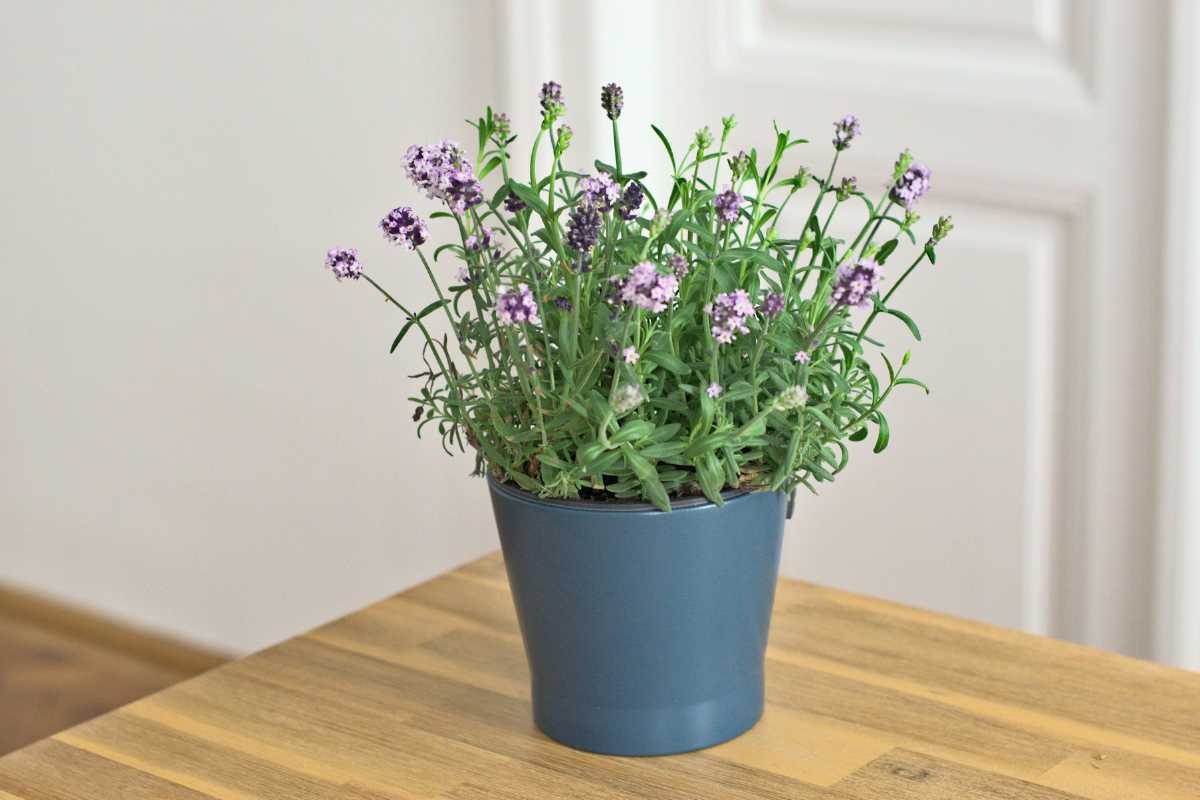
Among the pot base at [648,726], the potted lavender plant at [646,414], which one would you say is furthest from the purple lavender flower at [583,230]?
the pot base at [648,726]

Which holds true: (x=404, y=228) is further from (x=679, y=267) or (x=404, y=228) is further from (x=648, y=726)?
(x=648, y=726)

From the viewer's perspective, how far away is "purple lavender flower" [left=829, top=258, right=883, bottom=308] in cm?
76

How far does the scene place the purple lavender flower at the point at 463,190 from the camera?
81cm

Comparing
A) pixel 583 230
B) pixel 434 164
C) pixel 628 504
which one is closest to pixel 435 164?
pixel 434 164

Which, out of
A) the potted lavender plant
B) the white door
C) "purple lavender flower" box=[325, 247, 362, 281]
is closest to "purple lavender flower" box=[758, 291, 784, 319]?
the potted lavender plant

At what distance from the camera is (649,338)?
81 centimetres

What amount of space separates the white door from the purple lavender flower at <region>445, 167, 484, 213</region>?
2.66 feet

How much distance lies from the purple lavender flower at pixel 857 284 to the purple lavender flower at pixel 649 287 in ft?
0.27

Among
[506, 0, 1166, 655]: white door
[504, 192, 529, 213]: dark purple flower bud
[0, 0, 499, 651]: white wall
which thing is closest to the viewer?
[504, 192, 529, 213]: dark purple flower bud

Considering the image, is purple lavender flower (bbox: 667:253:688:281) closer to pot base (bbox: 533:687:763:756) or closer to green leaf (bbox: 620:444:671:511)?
green leaf (bbox: 620:444:671:511)

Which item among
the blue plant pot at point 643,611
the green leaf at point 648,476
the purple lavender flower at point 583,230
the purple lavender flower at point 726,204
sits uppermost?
the purple lavender flower at point 726,204

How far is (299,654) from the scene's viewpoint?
3.42 feet

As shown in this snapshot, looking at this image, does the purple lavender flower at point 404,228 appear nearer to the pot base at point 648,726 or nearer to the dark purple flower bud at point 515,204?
the dark purple flower bud at point 515,204

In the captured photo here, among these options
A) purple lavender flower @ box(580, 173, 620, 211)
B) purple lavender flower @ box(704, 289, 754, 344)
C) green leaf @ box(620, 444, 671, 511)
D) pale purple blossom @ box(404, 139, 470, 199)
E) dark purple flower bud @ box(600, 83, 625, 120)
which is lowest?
green leaf @ box(620, 444, 671, 511)
